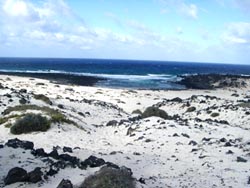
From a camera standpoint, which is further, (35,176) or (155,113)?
(155,113)

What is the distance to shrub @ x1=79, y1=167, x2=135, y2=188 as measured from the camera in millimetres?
9445

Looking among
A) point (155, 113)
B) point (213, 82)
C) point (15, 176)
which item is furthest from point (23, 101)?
point (213, 82)

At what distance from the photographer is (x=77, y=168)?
12.4m

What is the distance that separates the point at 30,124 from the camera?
2042 centimetres

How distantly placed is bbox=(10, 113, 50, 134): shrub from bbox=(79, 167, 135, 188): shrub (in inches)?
434

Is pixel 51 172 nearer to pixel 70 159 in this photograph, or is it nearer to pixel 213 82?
pixel 70 159

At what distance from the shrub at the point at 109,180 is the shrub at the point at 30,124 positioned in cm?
1103

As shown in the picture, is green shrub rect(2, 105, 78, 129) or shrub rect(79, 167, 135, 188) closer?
shrub rect(79, 167, 135, 188)

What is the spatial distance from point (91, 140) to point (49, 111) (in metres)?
5.30

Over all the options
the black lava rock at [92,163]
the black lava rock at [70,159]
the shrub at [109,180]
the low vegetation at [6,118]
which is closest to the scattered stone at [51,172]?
the black lava rock at [92,163]

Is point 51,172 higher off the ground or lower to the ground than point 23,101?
higher

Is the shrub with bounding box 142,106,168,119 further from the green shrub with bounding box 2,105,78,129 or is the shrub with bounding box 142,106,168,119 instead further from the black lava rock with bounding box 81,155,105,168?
the black lava rock with bounding box 81,155,105,168

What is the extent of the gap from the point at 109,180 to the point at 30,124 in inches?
465

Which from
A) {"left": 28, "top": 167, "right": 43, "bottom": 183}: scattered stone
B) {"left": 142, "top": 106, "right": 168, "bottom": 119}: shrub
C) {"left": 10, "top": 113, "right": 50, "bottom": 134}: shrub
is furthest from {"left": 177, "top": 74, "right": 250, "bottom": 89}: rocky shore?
{"left": 28, "top": 167, "right": 43, "bottom": 183}: scattered stone
